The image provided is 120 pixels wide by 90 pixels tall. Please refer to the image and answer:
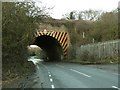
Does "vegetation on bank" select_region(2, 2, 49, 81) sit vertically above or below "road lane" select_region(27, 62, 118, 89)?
above

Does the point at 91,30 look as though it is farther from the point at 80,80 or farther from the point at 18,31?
the point at 80,80

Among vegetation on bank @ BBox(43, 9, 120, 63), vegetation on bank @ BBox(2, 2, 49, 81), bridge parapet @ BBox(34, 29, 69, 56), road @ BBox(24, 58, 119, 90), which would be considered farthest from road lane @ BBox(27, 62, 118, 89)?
bridge parapet @ BBox(34, 29, 69, 56)

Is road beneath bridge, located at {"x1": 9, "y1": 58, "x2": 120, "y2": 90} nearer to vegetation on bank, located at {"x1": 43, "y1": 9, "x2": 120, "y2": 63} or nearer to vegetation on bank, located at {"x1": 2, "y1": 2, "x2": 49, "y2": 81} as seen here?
vegetation on bank, located at {"x1": 2, "y1": 2, "x2": 49, "y2": 81}

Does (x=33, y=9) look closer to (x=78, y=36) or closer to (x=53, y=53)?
(x=78, y=36)

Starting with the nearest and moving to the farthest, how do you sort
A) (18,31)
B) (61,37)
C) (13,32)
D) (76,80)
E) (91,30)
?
1. (76,80)
2. (13,32)
3. (18,31)
4. (61,37)
5. (91,30)

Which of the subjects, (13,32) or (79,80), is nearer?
(79,80)

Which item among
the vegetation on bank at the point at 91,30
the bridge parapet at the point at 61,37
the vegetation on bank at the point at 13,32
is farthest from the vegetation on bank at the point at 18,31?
the bridge parapet at the point at 61,37

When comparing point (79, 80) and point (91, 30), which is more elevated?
point (91, 30)

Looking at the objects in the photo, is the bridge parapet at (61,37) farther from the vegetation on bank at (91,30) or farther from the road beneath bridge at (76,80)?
the road beneath bridge at (76,80)

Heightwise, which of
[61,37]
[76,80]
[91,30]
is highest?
[91,30]

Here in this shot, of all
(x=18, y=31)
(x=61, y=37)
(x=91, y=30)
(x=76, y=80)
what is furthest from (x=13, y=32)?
(x=91, y=30)

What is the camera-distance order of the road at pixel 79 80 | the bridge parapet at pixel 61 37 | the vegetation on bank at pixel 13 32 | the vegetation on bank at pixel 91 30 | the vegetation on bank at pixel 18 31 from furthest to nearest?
the bridge parapet at pixel 61 37
the vegetation on bank at pixel 91 30
the vegetation on bank at pixel 18 31
the vegetation on bank at pixel 13 32
the road at pixel 79 80

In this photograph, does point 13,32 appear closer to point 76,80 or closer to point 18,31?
point 18,31

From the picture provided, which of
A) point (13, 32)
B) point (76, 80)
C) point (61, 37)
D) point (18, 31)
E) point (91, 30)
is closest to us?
point (76, 80)
